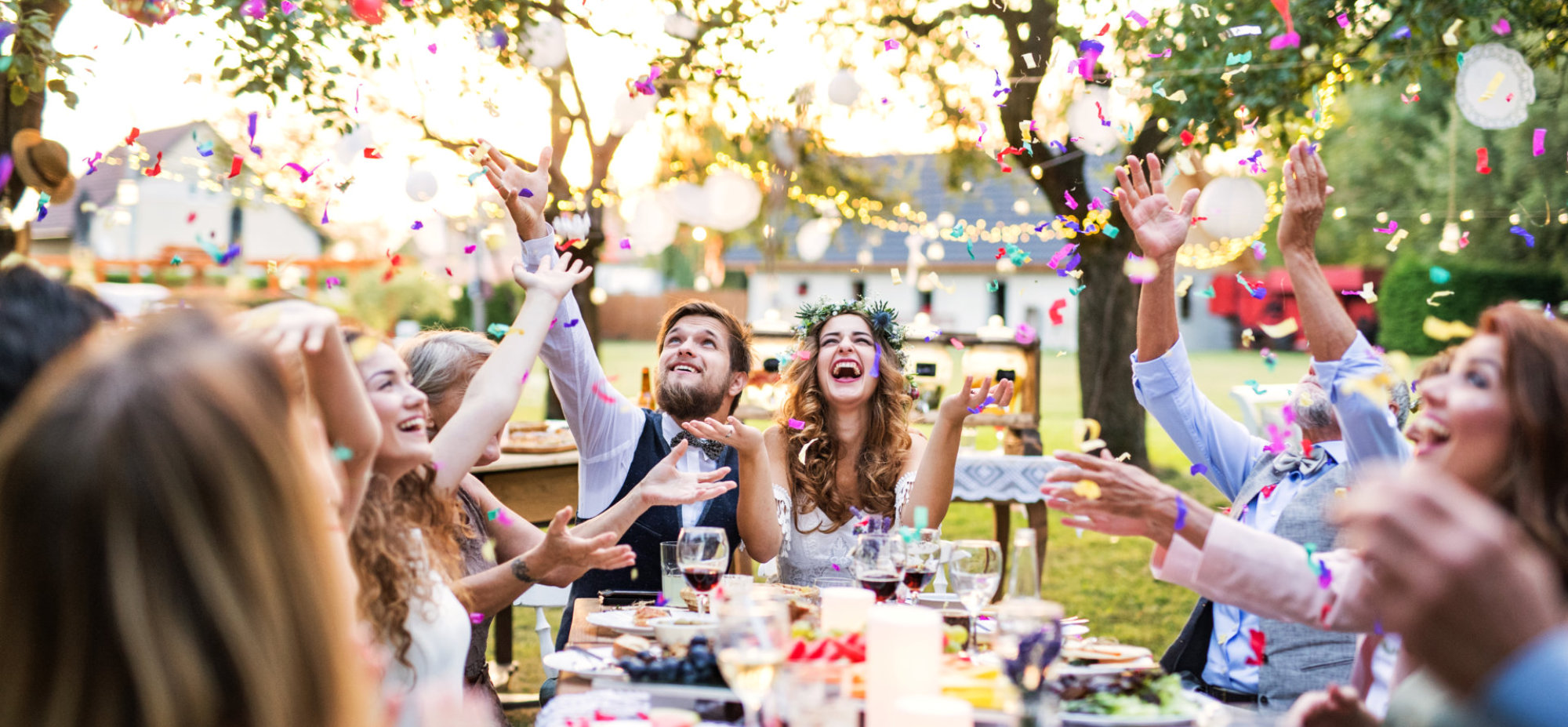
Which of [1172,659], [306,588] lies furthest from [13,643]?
[1172,659]

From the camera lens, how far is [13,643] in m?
0.88

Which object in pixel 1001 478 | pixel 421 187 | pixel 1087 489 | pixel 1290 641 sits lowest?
pixel 1001 478

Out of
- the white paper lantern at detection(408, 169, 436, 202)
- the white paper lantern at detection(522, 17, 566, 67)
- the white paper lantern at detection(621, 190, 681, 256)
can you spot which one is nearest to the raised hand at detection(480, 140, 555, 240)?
the white paper lantern at detection(408, 169, 436, 202)

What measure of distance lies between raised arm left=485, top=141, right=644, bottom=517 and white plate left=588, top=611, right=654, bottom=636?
812 millimetres

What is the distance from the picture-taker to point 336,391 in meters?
1.68

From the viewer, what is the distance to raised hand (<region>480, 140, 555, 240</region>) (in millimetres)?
2820

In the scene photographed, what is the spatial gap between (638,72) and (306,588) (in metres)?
5.95

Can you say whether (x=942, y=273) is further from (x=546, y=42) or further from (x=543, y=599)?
(x=543, y=599)

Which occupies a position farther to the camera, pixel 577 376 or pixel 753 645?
pixel 577 376

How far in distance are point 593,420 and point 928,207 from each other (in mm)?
19805

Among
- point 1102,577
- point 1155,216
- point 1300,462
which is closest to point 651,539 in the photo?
point 1155,216

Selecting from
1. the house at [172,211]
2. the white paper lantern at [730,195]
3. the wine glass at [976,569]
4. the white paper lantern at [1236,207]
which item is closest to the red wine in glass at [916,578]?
the wine glass at [976,569]

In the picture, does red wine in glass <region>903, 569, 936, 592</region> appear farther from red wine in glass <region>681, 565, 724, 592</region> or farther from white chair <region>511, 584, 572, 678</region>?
white chair <region>511, 584, 572, 678</region>

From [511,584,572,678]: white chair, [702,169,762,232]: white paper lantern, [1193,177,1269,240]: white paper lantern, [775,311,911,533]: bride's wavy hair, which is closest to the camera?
[775,311,911,533]: bride's wavy hair
